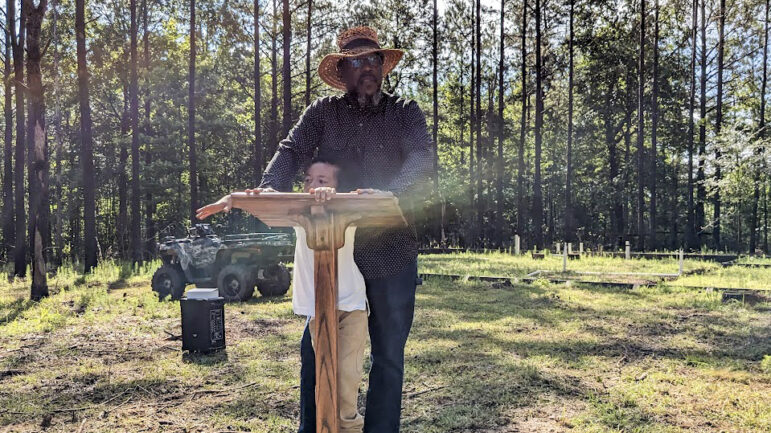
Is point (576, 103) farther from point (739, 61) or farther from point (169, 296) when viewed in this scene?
point (169, 296)

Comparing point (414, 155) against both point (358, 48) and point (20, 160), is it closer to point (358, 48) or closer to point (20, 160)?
point (358, 48)

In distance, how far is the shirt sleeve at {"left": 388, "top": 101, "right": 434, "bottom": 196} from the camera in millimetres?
2470

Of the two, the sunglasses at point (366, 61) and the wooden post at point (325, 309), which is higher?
the sunglasses at point (366, 61)

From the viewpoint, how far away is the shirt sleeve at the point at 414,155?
8.10 ft

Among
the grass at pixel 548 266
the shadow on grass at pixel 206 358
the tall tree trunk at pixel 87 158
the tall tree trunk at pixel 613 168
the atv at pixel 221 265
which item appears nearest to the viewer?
the shadow on grass at pixel 206 358

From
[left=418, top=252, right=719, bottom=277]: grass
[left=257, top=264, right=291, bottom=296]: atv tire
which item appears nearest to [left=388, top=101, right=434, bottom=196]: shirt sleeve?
[left=257, top=264, right=291, bottom=296]: atv tire

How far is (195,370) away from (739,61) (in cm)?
3290

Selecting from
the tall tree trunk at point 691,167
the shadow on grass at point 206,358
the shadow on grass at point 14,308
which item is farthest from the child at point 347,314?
the tall tree trunk at point 691,167

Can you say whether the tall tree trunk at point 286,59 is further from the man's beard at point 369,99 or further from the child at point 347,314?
the child at point 347,314

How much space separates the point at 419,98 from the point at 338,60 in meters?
37.4

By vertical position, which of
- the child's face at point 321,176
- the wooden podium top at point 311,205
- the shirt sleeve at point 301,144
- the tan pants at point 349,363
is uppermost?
the shirt sleeve at point 301,144

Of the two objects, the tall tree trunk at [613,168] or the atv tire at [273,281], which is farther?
the tall tree trunk at [613,168]

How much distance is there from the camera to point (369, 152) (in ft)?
9.29

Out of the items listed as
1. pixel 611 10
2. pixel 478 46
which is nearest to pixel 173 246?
pixel 478 46
